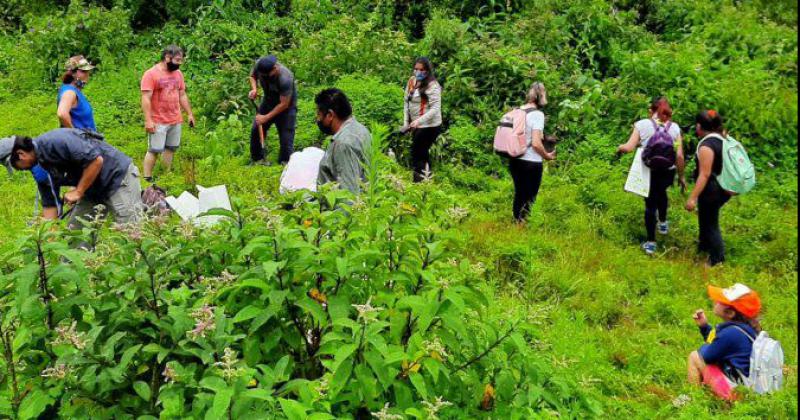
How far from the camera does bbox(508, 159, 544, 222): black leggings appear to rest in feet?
27.6

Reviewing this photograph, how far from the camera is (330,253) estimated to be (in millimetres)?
3477

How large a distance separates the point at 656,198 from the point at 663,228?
52 centimetres

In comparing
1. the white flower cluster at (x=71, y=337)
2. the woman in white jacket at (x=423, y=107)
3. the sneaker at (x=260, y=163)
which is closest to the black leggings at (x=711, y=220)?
the woman in white jacket at (x=423, y=107)

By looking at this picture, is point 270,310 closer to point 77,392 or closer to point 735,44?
point 77,392

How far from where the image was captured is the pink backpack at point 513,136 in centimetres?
826

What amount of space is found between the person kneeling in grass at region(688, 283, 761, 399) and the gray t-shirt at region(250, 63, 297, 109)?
5494 mm

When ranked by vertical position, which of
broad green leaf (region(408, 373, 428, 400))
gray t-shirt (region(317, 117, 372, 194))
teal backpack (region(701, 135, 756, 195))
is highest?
broad green leaf (region(408, 373, 428, 400))

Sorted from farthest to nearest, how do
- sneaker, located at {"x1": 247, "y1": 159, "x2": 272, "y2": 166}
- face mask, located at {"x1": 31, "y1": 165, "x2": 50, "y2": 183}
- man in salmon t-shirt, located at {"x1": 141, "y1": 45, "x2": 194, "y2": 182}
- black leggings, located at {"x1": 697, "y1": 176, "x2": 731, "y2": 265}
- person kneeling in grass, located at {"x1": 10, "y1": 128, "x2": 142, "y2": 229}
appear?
sneaker, located at {"x1": 247, "y1": 159, "x2": 272, "y2": 166} < man in salmon t-shirt, located at {"x1": 141, "y1": 45, "x2": 194, "y2": 182} < black leggings, located at {"x1": 697, "y1": 176, "x2": 731, "y2": 265} < face mask, located at {"x1": 31, "y1": 165, "x2": 50, "y2": 183} < person kneeling in grass, located at {"x1": 10, "y1": 128, "x2": 142, "y2": 229}

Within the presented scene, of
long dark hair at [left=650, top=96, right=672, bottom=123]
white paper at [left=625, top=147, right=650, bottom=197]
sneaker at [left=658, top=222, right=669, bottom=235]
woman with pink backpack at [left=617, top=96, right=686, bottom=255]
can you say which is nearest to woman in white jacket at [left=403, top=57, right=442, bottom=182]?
woman with pink backpack at [left=617, top=96, right=686, bottom=255]

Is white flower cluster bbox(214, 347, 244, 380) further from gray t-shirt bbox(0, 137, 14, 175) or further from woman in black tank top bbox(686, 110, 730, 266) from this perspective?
woman in black tank top bbox(686, 110, 730, 266)

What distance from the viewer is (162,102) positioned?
30.6 feet

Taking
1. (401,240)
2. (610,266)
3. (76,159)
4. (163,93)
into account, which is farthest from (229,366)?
(163,93)

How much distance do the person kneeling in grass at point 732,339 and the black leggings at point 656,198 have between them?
280cm

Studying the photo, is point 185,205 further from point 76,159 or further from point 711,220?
point 711,220
